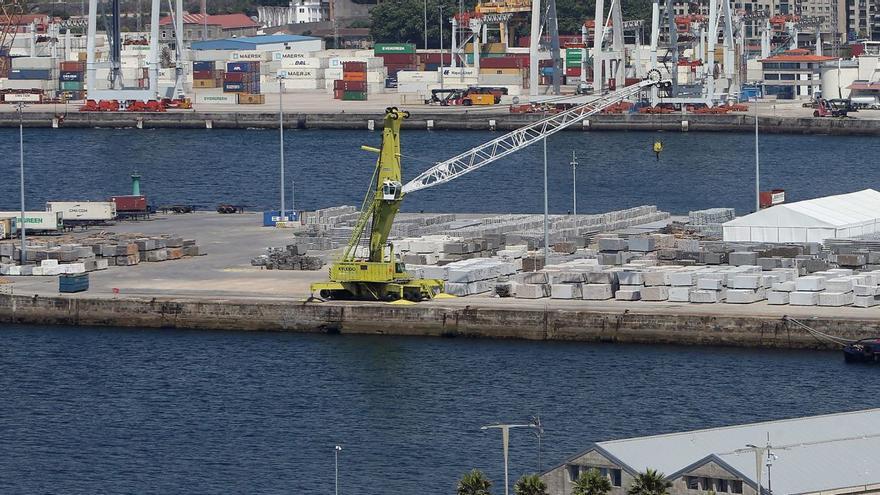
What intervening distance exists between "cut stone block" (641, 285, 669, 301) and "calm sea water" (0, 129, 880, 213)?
115 feet

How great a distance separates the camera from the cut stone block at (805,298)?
7038 centimetres

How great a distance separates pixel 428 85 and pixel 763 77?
2859 centimetres

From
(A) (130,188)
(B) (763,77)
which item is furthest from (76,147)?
(B) (763,77)

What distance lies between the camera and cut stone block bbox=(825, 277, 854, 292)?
70.9m

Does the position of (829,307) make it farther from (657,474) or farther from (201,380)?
(657,474)

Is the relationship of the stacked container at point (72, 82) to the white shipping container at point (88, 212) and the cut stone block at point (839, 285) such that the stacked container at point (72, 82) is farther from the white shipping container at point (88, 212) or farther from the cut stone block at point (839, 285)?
the cut stone block at point (839, 285)

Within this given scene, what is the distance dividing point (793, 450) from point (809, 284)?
1011 inches

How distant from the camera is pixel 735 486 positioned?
44094 millimetres

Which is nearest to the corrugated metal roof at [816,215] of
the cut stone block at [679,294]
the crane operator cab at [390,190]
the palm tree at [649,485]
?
the cut stone block at [679,294]

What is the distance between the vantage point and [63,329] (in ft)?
244

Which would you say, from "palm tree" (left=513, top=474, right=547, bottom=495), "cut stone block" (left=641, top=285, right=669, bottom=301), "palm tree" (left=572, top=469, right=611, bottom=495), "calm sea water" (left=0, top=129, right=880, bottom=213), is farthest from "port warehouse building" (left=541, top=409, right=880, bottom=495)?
"calm sea water" (left=0, top=129, right=880, bottom=213)

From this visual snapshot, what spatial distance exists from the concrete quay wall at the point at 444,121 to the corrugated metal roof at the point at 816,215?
71425 millimetres

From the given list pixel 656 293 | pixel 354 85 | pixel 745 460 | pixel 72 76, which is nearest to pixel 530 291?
pixel 656 293

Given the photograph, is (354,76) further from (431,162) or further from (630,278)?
(630,278)
